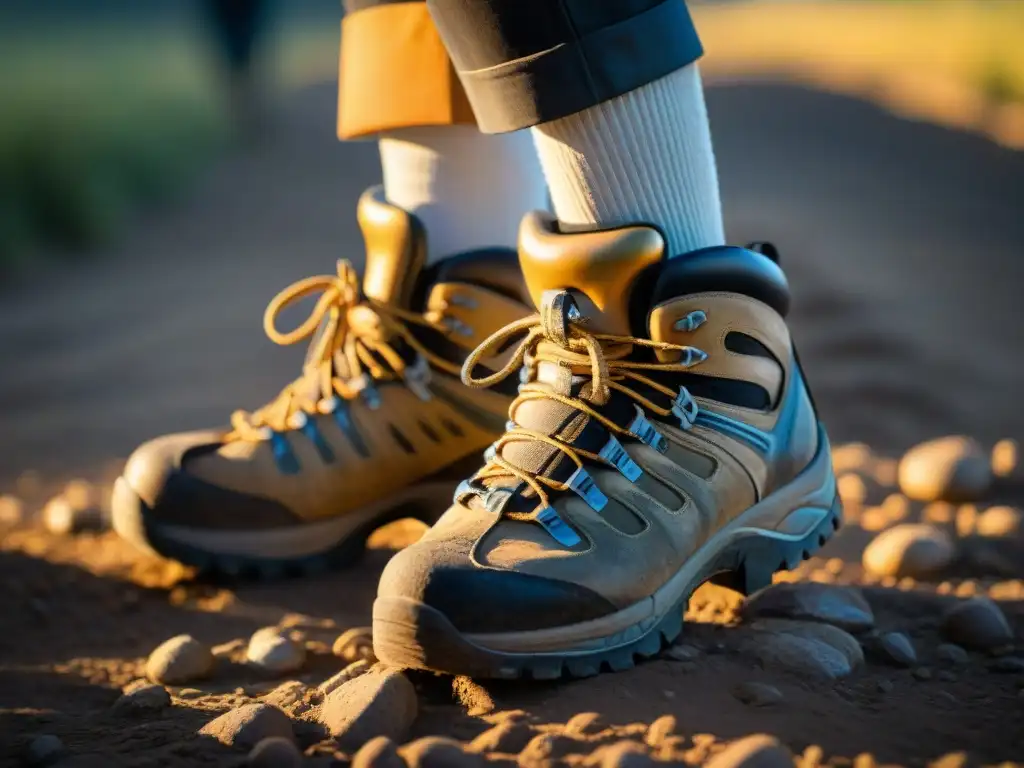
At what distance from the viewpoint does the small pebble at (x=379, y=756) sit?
1.17 meters

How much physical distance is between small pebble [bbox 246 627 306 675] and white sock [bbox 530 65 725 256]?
0.63 m

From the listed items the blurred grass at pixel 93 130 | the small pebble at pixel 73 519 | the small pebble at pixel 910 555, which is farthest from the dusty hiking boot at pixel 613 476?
the blurred grass at pixel 93 130

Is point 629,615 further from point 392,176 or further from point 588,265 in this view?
point 392,176

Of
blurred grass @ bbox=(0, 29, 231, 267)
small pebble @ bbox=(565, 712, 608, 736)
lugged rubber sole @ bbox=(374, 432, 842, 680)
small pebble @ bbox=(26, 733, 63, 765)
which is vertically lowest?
small pebble @ bbox=(565, 712, 608, 736)

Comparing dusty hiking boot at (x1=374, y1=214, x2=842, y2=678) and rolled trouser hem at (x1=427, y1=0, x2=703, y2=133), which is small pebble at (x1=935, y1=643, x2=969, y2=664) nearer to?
dusty hiking boot at (x1=374, y1=214, x2=842, y2=678)

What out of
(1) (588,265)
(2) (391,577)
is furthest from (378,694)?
(1) (588,265)

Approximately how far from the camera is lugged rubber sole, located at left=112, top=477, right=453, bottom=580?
6.10 feet

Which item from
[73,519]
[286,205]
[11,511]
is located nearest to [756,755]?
[73,519]

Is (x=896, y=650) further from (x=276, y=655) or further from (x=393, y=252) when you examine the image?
(x=393, y=252)

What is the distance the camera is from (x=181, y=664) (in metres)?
1.54

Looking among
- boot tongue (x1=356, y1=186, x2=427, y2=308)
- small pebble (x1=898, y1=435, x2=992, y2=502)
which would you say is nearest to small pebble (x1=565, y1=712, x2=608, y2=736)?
boot tongue (x1=356, y1=186, x2=427, y2=308)

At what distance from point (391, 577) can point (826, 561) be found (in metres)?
0.79

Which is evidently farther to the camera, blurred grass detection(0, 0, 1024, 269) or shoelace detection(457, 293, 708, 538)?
blurred grass detection(0, 0, 1024, 269)

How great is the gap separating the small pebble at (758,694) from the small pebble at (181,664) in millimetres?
650
